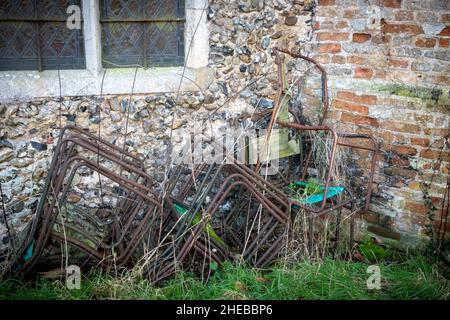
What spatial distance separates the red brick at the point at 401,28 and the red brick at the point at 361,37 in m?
0.13

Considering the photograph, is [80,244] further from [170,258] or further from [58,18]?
[58,18]

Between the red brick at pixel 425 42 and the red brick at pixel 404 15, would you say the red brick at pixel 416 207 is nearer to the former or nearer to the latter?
the red brick at pixel 425 42

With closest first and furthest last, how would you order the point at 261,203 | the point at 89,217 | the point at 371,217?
the point at 261,203, the point at 89,217, the point at 371,217

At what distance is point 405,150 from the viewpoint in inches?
155

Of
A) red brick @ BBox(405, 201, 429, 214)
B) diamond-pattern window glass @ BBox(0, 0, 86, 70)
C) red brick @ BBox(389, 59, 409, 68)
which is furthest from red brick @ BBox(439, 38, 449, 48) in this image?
diamond-pattern window glass @ BBox(0, 0, 86, 70)

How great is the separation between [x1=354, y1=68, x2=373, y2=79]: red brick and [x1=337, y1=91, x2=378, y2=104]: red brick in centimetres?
15

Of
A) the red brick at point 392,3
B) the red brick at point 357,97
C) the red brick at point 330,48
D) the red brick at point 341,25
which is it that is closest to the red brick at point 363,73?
the red brick at point 357,97

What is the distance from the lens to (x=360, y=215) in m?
4.20

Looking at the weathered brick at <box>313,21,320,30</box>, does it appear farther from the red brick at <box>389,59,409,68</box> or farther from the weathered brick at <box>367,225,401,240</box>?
the weathered brick at <box>367,225,401,240</box>

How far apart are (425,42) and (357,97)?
2.24ft

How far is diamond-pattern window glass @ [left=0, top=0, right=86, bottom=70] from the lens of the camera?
3828 mm

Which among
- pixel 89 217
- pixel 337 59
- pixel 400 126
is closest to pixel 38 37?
pixel 89 217

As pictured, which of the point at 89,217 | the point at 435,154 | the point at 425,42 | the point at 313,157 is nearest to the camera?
the point at 89,217

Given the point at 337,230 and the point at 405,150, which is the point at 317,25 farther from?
the point at 337,230
